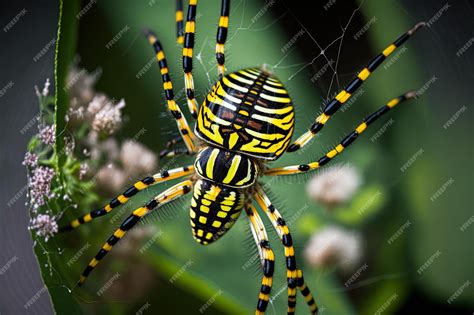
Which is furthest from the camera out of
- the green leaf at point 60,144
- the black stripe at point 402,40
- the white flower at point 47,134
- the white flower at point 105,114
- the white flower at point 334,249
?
the white flower at point 334,249

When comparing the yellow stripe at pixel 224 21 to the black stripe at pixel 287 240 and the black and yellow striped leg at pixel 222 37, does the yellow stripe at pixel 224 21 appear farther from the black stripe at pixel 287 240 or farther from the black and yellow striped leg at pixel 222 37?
the black stripe at pixel 287 240

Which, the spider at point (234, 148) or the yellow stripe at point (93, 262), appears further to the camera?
the yellow stripe at point (93, 262)

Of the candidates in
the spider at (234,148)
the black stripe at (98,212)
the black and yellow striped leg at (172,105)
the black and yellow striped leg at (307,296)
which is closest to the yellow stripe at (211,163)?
the spider at (234,148)

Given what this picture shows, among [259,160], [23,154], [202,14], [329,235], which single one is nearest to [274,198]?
[259,160]

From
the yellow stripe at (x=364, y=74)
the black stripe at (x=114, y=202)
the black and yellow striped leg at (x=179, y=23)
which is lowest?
the yellow stripe at (x=364, y=74)

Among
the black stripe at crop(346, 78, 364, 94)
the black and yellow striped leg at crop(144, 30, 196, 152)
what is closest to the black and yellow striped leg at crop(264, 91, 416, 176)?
the black stripe at crop(346, 78, 364, 94)

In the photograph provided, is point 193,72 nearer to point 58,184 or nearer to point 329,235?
point 58,184

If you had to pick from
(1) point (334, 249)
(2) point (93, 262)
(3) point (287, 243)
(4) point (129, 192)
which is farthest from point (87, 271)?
(1) point (334, 249)

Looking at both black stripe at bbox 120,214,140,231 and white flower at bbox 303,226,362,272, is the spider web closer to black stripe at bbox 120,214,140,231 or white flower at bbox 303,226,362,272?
Result: black stripe at bbox 120,214,140,231
